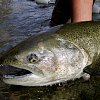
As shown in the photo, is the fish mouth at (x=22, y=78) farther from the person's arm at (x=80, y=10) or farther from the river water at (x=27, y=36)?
the person's arm at (x=80, y=10)

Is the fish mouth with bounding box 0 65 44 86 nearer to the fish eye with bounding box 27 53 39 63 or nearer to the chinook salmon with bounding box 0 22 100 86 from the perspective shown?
the chinook salmon with bounding box 0 22 100 86

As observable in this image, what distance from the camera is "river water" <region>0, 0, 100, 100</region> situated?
3225 millimetres

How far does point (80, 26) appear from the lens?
3463 millimetres

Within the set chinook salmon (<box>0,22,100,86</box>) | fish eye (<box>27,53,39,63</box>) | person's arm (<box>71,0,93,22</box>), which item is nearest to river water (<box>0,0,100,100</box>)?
chinook salmon (<box>0,22,100,86</box>)

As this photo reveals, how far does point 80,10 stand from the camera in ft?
14.0

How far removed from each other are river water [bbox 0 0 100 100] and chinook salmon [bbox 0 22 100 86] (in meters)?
0.13

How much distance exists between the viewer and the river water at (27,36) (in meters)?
3.22

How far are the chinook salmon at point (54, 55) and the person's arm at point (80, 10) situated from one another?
0.82m

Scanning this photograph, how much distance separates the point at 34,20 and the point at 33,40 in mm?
3054

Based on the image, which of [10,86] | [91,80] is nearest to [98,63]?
[91,80]

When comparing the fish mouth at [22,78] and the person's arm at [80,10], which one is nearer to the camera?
the fish mouth at [22,78]

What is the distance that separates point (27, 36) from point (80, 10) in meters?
1.12

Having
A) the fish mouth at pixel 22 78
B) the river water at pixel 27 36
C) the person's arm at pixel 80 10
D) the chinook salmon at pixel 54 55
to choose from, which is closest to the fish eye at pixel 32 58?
the chinook salmon at pixel 54 55

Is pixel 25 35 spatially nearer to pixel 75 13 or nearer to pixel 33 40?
pixel 75 13
